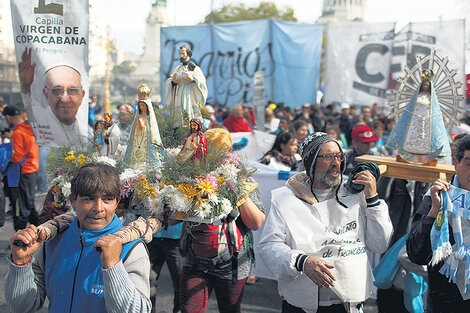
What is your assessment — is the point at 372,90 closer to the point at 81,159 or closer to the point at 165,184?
the point at 81,159

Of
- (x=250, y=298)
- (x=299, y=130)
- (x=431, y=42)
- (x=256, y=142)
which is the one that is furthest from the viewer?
(x=431, y=42)

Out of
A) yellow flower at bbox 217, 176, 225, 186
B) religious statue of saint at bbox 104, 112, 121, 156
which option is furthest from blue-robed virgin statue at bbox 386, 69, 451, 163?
religious statue of saint at bbox 104, 112, 121, 156

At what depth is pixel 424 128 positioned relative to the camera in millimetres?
4492

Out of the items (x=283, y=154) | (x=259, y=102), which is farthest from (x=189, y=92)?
(x=259, y=102)

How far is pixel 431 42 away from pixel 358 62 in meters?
2.24

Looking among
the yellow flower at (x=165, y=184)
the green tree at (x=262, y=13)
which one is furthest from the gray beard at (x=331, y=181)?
the green tree at (x=262, y=13)

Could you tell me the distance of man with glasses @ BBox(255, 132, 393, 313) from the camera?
2.86 m

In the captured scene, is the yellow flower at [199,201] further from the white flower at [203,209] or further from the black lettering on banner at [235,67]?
the black lettering on banner at [235,67]

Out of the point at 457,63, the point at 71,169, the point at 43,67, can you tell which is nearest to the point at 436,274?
the point at 71,169

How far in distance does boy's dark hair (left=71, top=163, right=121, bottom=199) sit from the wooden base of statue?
2.95 metres

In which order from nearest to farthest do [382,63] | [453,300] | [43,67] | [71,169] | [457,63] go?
1. [453,300]
2. [71,169]
3. [43,67]
4. [457,63]
5. [382,63]

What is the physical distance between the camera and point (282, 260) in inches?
111

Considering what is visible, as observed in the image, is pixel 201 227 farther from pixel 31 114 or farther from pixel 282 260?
pixel 31 114

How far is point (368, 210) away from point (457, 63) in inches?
494
